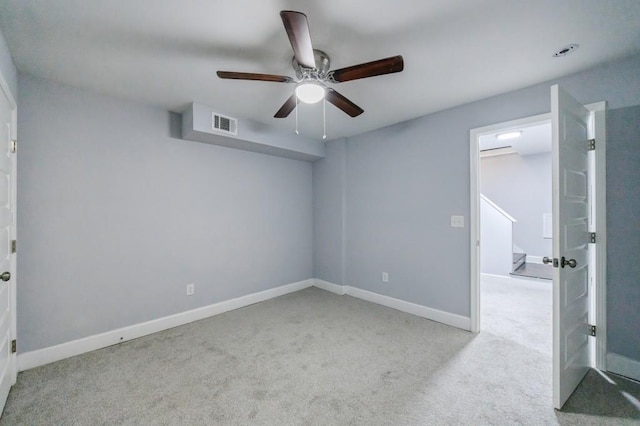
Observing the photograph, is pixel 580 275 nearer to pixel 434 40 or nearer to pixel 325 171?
pixel 434 40

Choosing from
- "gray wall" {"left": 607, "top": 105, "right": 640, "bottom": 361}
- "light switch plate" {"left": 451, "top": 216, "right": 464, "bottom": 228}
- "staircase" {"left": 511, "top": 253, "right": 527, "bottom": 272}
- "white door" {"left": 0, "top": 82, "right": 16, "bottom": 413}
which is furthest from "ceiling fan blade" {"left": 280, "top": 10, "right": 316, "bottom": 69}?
"staircase" {"left": 511, "top": 253, "right": 527, "bottom": 272}

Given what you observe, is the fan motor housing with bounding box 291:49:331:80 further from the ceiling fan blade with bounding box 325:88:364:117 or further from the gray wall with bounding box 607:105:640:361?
the gray wall with bounding box 607:105:640:361

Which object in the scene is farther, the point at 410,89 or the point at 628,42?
the point at 410,89

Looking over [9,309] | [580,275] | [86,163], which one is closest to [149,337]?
[9,309]

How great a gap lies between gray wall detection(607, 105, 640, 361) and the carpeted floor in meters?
0.38

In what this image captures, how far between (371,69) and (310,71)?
1.36 feet

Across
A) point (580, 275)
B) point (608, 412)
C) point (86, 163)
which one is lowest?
point (608, 412)

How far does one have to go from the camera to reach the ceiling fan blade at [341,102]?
2025 millimetres

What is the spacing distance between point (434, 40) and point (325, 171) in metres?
2.67

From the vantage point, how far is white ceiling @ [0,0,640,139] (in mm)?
1523

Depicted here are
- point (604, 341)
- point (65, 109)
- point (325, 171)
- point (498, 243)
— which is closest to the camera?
point (604, 341)

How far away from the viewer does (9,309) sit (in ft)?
6.41

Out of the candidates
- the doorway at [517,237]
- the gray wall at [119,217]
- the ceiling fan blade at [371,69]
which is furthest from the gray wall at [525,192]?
the ceiling fan blade at [371,69]

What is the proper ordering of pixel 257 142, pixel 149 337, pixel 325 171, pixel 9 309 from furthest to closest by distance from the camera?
pixel 325 171 → pixel 257 142 → pixel 149 337 → pixel 9 309
